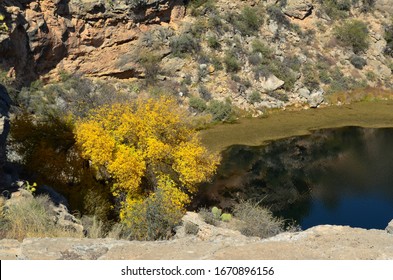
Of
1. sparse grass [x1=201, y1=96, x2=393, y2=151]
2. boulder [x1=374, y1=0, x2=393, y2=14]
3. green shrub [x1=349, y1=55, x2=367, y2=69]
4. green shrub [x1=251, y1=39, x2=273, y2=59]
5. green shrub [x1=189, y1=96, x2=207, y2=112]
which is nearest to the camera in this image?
sparse grass [x1=201, y1=96, x2=393, y2=151]

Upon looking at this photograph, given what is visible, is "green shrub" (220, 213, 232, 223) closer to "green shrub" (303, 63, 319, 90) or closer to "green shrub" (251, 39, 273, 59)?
"green shrub" (303, 63, 319, 90)

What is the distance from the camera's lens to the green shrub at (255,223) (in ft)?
63.1

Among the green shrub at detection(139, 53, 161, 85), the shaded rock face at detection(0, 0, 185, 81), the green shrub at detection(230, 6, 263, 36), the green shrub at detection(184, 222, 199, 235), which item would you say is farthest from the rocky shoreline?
the green shrub at detection(230, 6, 263, 36)

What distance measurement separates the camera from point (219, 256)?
7434 millimetres


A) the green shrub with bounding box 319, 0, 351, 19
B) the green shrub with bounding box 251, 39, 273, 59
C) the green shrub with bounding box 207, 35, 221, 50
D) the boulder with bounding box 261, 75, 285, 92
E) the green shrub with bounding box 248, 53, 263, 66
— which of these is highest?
the green shrub with bounding box 319, 0, 351, 19

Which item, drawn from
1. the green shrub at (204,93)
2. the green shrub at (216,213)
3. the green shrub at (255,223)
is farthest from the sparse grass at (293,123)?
the green shrub at (255,223)

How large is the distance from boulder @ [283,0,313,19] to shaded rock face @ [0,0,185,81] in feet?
51.2

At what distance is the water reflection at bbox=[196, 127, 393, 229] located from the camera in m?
25.8

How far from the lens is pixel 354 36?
5706 cm

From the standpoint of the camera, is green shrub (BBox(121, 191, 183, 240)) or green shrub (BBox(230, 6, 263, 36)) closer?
green shrub (BBox(121, 191, 183, 240))

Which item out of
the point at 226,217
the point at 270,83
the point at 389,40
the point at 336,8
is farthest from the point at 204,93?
the point at 389,40

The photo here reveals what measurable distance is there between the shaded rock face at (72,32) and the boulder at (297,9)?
51.2 ft

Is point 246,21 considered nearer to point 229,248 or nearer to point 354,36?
point 354,36

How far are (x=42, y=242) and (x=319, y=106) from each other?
43.9 m
